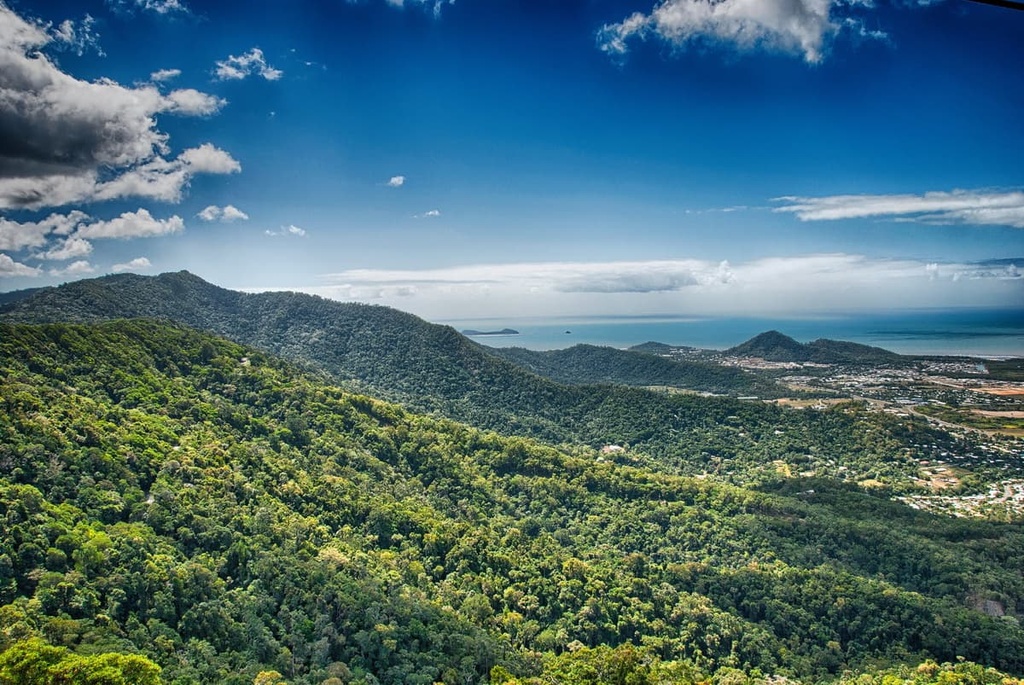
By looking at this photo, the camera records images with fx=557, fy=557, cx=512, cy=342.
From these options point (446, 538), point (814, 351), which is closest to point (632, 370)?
point (814, 351)

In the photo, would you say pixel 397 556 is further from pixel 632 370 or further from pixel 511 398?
pixel 632 370

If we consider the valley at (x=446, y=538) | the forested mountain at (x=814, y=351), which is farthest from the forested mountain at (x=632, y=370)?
the valley at (x=446, y=538)

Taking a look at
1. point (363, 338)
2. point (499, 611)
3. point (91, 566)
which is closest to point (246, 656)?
point (91, 566)

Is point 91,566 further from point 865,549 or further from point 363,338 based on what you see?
point 363,338

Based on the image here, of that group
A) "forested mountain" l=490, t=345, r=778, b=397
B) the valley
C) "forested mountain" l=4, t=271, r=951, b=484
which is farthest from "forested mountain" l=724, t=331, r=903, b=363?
"forested mountain" l=4, t=271, r=951, b=484

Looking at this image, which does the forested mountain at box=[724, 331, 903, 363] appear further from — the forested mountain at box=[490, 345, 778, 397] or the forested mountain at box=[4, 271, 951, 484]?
the forested mountain at box=[4, 271, 951, 484]

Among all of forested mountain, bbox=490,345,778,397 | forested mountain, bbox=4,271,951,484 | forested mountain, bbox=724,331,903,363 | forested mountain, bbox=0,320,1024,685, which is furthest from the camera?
forested mountain, bbox=724,331,903,363

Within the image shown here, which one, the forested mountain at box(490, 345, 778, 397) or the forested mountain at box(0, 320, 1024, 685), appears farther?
the forested mountain at box(490, 345, 778, 397)
